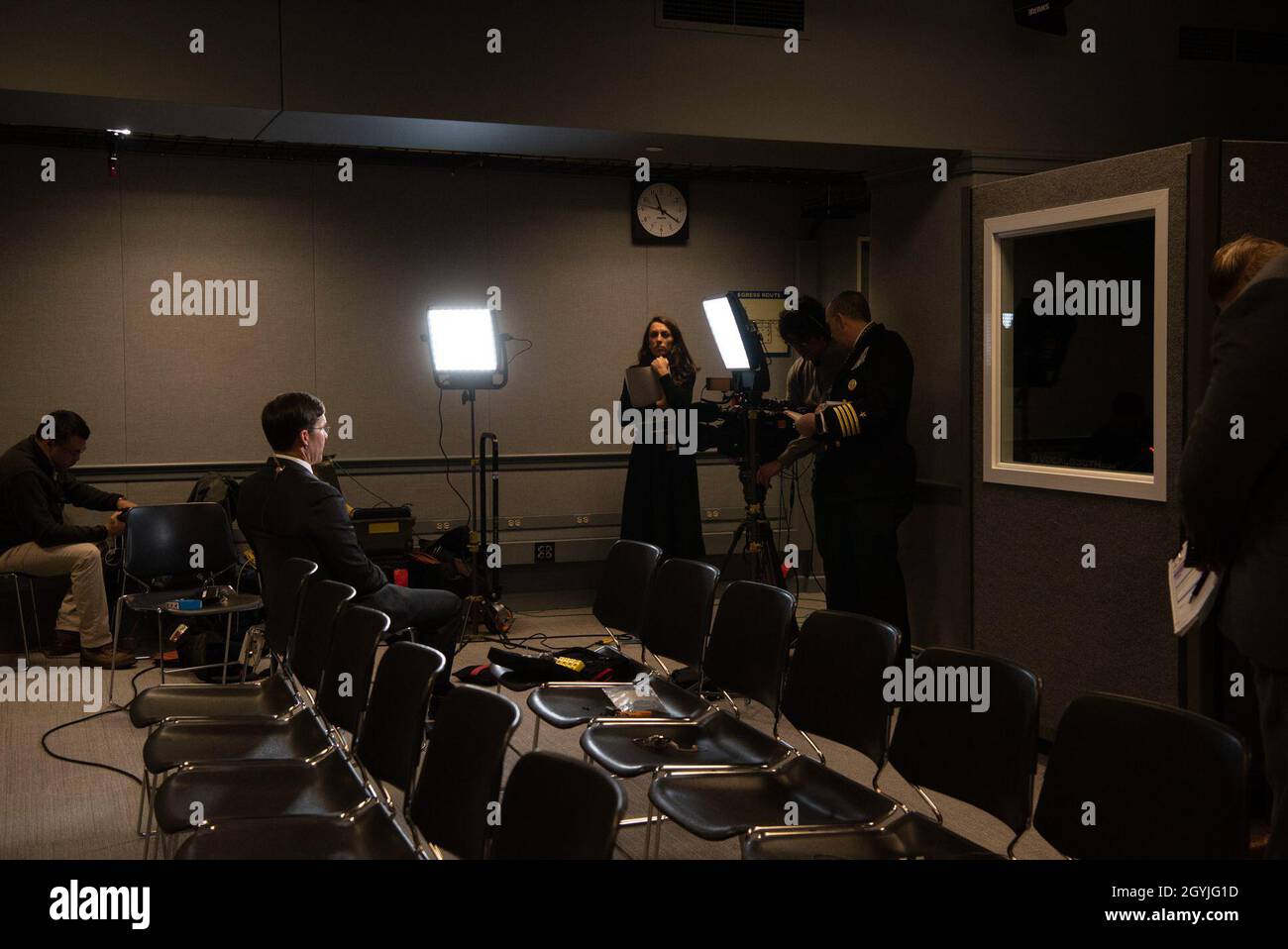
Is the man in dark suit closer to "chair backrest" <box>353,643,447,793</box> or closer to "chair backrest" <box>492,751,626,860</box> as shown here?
"chair backrest" <box>492,751,626,860</box>

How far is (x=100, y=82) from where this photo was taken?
412 centimetres

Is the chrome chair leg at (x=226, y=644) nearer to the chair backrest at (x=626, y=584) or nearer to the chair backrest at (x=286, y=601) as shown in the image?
the chair backrest at (x=286, y=601)

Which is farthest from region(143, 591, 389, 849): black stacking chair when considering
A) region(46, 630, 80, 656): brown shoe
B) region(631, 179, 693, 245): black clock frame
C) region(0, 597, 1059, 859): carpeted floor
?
region(631, 179, 693, 245): black clock frame

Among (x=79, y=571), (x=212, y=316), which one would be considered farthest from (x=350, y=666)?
(x=212, y=316)

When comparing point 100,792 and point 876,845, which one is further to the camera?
point 100,792

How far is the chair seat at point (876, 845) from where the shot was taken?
244 cm

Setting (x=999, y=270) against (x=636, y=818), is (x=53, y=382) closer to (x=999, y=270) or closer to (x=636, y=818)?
(x=636, y=818)

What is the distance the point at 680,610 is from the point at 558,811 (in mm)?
1788

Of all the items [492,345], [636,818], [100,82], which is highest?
[100,82]

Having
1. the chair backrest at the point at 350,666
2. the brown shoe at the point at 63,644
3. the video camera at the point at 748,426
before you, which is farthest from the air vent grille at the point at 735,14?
the brown shoe at the point at 63,644

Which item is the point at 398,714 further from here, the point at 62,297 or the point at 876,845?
the point at 62,297

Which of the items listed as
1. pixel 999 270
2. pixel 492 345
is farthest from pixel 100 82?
pixel 999 270

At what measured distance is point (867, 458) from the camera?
486 cm
